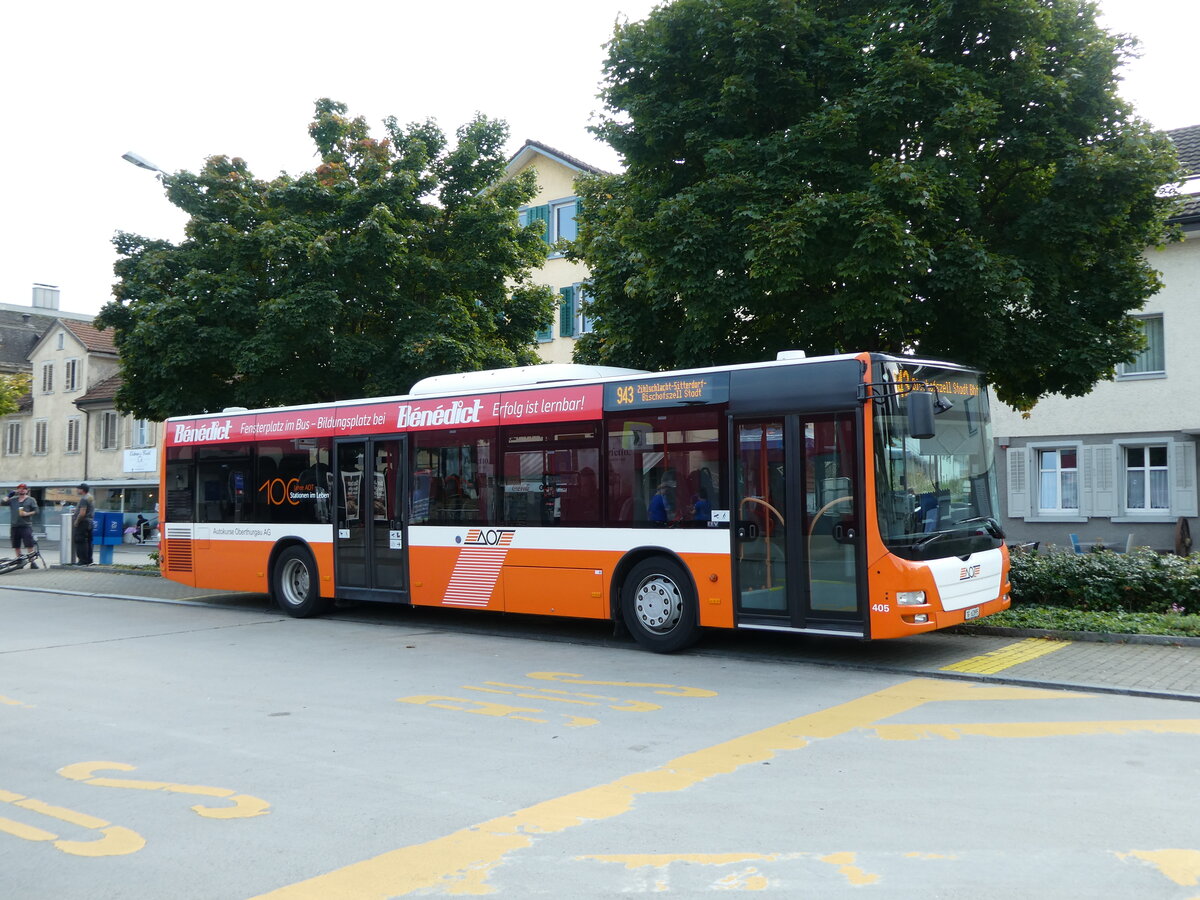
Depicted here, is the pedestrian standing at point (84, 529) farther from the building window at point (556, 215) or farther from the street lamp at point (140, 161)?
the building window at point (556, 215)

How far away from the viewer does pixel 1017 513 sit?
2597cm

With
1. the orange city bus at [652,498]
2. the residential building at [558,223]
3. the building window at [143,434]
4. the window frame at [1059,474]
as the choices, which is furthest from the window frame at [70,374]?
the window frame at [1059,474]

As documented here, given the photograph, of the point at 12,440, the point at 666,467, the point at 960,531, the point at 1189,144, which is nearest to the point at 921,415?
the point at 960,531

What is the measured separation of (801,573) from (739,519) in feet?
2.87

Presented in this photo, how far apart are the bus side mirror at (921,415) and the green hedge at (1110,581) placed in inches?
189

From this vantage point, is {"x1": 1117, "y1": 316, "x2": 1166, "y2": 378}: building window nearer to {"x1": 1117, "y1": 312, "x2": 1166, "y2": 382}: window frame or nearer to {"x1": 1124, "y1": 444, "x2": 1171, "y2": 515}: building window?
{"x1": 1117, "y1": 312, "x2": 1166, "y2": 382}: window frame

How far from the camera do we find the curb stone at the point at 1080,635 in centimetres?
1087

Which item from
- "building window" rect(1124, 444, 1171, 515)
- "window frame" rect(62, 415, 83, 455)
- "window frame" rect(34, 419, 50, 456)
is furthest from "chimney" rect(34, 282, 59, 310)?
"building window" rect(1124, 444, 1171, 515)

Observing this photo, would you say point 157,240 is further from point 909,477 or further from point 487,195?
point 909,477

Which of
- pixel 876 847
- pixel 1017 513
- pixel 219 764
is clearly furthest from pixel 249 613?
pixel 1017 513

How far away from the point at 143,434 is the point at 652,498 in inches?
1480

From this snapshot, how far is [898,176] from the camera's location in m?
11.7

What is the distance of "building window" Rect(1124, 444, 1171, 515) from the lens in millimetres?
24016

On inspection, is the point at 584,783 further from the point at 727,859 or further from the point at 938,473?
the point at 938,473
